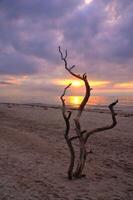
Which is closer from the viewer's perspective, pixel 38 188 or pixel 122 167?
pixel 38 188

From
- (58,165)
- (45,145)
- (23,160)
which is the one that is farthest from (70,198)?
(45,145)

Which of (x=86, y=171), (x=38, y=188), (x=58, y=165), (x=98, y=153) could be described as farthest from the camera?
(x=98, y=153)

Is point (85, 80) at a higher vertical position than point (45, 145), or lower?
higher

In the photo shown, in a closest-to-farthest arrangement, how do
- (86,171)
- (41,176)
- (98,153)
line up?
(41,176) < (86,171) < (98,153)

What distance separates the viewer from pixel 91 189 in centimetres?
818

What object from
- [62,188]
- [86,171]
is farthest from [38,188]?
[86,171]

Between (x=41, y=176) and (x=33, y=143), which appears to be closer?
(x=41, y=176)

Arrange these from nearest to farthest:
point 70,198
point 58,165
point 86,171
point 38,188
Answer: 1. point 70,198
2. point 38,188
3. point 86,171
4. point 58,165

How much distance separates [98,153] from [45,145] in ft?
8.38

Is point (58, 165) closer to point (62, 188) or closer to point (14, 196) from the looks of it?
point (62, 188)

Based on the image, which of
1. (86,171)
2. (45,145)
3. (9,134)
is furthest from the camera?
(9,134)

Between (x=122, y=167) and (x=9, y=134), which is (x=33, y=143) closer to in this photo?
(x=9, y=134)

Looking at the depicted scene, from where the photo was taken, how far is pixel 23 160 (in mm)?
11156

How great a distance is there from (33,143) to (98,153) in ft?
10.4
